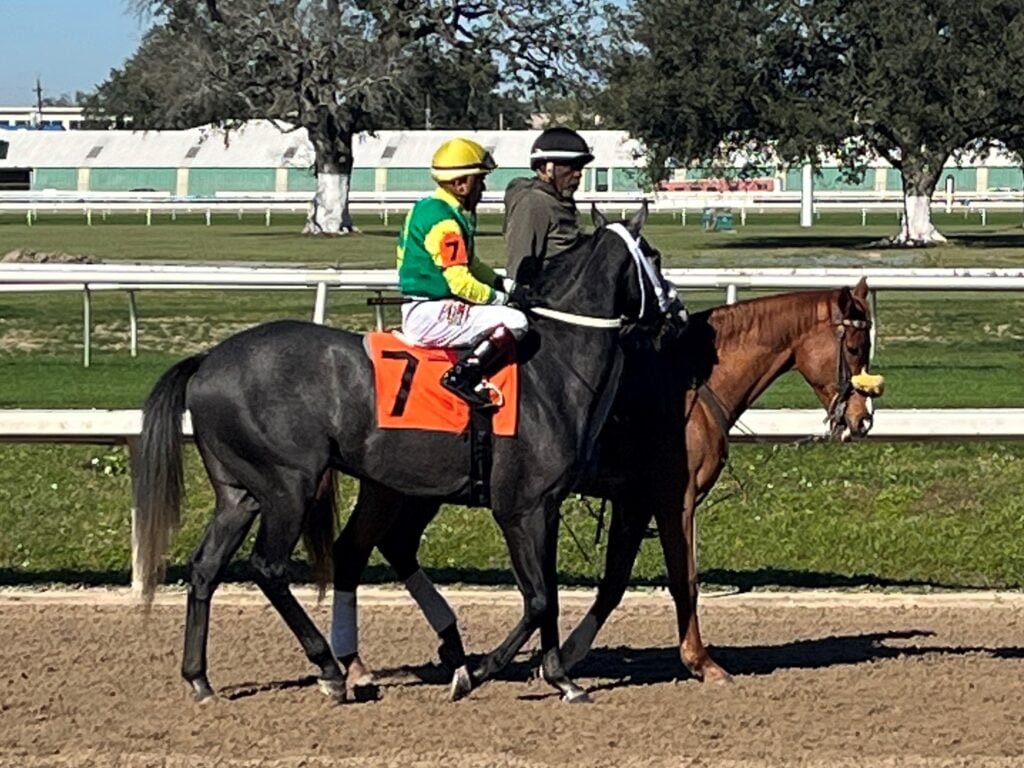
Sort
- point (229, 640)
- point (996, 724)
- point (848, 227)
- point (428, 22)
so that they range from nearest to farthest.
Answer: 1. point (996, 724)
2. point (229, 640)
3. point (428, 22)
4. point (848, 227)

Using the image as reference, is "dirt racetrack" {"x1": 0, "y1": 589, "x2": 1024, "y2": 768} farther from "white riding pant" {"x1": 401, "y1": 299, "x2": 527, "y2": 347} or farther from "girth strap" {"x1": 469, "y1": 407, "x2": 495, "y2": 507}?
"white riding pant" {"x1": 401, "y1": 299, "x2": 527, "y2": 347}

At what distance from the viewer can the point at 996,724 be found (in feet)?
19.1

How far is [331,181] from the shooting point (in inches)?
1826

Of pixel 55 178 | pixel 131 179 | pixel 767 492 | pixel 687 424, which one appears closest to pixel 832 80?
pixel 767 492

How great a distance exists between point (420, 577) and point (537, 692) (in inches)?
23.2

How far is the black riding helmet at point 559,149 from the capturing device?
21.6ft

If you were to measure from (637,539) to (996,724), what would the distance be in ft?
4.59

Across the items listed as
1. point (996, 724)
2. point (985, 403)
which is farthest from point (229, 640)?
point (985, 403)

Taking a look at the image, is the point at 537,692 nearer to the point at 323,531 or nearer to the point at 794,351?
the point at 323,531

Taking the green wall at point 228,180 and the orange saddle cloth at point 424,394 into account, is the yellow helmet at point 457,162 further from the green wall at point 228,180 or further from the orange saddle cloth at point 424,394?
the green wall at point 228,180

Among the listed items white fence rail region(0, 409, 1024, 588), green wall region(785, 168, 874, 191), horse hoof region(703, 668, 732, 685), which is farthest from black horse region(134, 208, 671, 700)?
green wall region(785, 168, 874, 191)

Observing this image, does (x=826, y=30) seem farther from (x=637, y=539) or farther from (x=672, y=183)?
(x=637, y=539)

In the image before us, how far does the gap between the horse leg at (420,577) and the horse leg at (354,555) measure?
63 millimetres

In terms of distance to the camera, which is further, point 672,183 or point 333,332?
point 672,183
